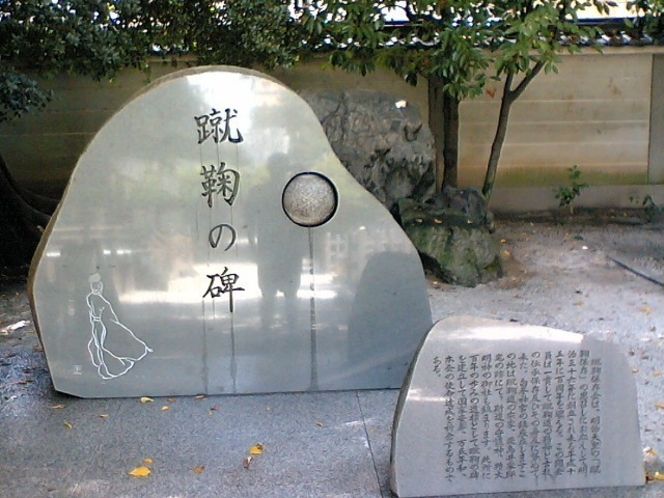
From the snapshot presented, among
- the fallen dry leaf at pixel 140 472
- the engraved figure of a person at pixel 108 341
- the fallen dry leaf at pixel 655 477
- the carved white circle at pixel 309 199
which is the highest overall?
the carved white circle at pixel 309 199

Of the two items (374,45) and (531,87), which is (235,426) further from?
(531,87)

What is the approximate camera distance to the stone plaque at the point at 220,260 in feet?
16.9

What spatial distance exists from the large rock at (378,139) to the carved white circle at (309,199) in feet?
10.9

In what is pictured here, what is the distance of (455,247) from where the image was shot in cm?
802

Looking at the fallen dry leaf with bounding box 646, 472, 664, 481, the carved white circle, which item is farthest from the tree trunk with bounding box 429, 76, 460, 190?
the fallen dry leaf with bounding box 646, 472, 664, 481

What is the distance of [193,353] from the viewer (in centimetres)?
533

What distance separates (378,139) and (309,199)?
349 centimetres

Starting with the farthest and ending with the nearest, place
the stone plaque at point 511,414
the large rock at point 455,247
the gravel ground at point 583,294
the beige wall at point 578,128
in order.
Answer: the beige wall at point 578,128
the large rock at point 455,247
the gravel ground at point 583,294
the stone plaque at point 511,414

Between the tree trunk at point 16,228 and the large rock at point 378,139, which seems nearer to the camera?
the large rock at point 378,139

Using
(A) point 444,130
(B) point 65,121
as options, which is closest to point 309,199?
(A) point 444,130

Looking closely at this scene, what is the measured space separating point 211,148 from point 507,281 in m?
4.03

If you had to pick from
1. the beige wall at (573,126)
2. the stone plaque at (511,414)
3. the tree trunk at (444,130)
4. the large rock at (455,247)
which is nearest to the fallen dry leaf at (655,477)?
the stone plaque at (511,414)

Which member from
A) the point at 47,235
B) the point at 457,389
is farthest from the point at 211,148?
the point at 457,389

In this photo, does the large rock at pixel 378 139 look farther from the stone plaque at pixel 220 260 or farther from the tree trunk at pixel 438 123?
the stone plaque at pixel 220 260
